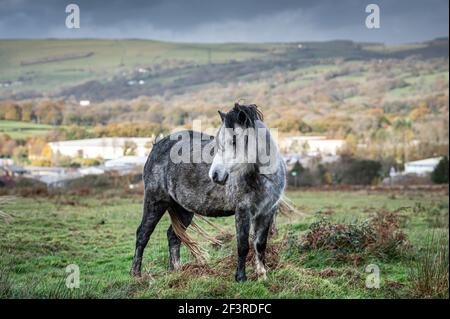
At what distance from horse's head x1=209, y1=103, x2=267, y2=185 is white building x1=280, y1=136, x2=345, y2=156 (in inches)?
2631

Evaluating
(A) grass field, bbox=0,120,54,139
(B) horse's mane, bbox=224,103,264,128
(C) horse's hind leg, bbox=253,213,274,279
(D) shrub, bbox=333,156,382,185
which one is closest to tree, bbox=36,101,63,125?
(A) grass field, bbox=0,120,54,139

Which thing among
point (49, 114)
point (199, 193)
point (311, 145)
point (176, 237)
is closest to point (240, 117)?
point (199, 193)

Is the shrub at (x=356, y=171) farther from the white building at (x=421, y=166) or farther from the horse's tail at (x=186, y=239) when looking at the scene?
the horse's tail at (x=186, y=239)

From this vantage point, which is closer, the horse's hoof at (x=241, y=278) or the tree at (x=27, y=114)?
the horse's hoof at (x=241, y=278)

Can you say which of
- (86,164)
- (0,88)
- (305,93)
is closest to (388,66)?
(305,93)

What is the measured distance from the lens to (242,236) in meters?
8.66

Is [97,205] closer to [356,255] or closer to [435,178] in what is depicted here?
[356,255]

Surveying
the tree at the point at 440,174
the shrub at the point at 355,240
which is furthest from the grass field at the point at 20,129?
the shrub at the point at 355,240

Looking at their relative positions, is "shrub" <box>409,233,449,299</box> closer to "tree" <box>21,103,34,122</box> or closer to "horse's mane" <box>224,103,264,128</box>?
"horse's mane" <box>224,103,264,128</box>

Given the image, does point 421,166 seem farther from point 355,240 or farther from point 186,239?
point 186,239

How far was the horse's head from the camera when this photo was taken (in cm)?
789

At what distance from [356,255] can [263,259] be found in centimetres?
297

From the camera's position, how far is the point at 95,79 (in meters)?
162

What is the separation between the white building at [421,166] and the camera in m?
74.4
